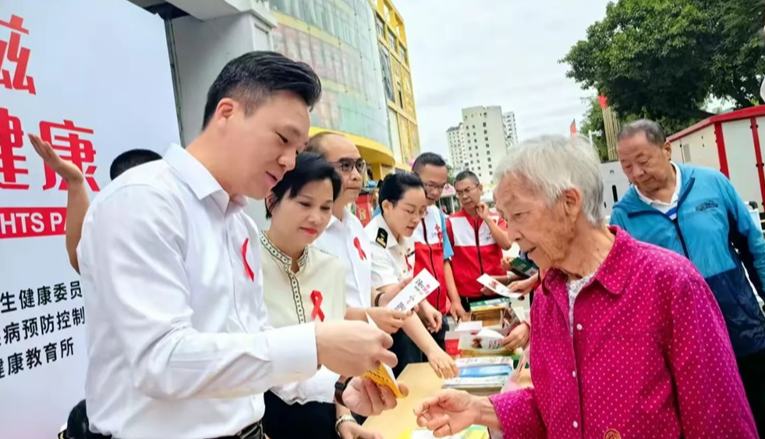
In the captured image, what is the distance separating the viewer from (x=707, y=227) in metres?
2.30

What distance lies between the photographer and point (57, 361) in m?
1.90

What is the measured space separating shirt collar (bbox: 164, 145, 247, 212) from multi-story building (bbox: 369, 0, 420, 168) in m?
22.4

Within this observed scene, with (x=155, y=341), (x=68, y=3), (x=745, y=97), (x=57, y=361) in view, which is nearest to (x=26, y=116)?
(x=68, y=3)

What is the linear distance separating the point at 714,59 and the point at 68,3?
18430 mm

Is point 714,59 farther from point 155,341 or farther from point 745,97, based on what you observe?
point 155,341

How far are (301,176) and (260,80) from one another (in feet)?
2.18

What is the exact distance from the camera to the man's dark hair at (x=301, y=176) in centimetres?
177

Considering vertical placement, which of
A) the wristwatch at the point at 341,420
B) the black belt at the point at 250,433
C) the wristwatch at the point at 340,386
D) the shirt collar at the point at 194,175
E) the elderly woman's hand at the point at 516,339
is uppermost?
the shirt collar at the point at 194,175

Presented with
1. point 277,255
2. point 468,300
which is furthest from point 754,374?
point 277,255

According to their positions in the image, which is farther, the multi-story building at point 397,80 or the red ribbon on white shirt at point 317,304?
the multi-story building at point 397,80

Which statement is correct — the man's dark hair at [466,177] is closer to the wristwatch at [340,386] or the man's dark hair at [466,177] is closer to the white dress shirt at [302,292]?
the white dress shirt at [302,292]

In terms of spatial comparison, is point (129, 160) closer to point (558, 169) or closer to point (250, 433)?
point (250, 433)

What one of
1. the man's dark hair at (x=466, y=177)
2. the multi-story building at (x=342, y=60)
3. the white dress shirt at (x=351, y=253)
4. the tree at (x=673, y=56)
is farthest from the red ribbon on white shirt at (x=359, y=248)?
the tree at (x=673, y=56)

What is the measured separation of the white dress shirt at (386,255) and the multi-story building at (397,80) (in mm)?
20505
